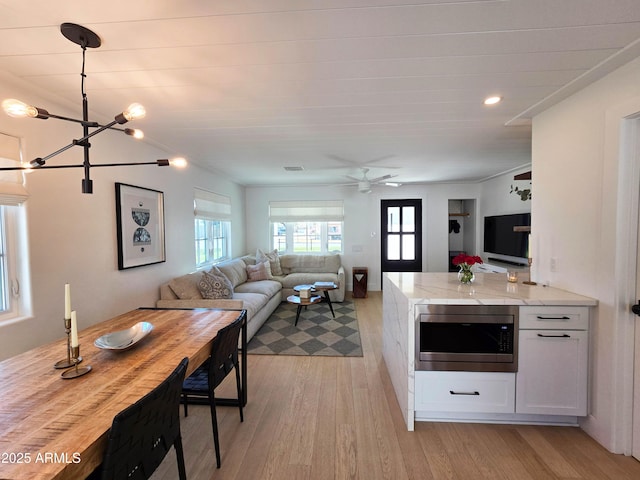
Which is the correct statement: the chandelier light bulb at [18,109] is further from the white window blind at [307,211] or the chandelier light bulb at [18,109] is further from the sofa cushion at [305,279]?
the white window blind at [307,211]

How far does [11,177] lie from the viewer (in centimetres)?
176

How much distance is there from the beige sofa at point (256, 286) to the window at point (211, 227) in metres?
0.28

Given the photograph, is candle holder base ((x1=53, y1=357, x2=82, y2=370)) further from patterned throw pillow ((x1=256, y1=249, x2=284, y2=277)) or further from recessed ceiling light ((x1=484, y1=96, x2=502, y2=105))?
patterned throw pillow ((x1=256, y1=249, x2=284, y2=277))

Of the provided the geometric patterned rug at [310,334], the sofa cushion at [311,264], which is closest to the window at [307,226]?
the sofa cushion at [311,264]

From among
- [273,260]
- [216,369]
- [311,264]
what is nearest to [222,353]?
[216,369]

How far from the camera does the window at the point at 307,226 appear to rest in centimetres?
611

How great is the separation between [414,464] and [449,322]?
35.2 inches

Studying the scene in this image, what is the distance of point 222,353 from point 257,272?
343cm

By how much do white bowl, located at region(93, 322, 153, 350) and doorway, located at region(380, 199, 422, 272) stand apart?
512 centimetres

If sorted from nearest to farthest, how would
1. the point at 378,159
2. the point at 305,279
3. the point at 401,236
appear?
1. the point at 378,159
2. the point at 305,279
3. the point at 401,236

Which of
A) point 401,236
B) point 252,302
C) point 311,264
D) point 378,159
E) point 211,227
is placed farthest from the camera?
point 401,236

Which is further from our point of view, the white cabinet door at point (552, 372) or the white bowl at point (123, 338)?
the white cabinet door at point (552, 372)

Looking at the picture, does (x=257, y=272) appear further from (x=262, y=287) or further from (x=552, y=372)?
(x=552, y=372)

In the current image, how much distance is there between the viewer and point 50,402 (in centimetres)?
107
